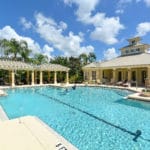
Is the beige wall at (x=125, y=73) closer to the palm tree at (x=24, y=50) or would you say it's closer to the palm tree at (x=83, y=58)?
the palm tree at (x=83, y=58)

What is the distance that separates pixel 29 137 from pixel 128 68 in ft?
77.6

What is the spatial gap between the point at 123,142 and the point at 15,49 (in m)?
37.9

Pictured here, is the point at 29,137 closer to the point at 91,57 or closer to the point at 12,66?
the point at 12,66

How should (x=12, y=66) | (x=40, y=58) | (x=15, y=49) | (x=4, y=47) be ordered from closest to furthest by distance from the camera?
1. (x=12, y=66)
2. (x=4, y=47)
3. (x=15, y=49)
4. (x=40, y=58)

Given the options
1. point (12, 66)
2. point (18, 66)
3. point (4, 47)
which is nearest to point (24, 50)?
point (4, 47)

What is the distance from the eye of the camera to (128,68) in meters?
27.4

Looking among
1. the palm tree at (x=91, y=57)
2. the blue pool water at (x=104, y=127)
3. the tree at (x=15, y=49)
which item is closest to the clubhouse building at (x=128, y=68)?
the palm tree at (x=91, y=57)

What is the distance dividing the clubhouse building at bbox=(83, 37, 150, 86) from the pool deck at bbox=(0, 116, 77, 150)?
2121 cm

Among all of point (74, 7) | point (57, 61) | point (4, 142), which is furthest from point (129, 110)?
point (57, 61)

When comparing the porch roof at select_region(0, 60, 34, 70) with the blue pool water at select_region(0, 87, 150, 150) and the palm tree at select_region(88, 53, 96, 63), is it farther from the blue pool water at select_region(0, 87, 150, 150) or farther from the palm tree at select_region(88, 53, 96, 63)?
the palm tree at select_region(88, 53, 96, 63)

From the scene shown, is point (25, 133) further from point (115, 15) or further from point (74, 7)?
point (115, 15)

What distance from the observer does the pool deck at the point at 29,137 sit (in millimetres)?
5402

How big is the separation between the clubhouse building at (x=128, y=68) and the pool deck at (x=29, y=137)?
2121 centimetres

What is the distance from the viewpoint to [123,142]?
7.11 metres
